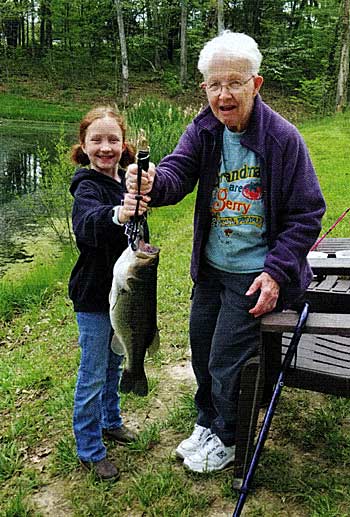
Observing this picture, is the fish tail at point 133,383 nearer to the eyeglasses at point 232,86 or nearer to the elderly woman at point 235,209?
the elderly woman at point 235,209

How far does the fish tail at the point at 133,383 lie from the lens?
273cm

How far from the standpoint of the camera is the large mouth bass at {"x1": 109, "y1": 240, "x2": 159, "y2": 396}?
230 cm

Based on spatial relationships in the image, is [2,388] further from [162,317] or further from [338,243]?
[338,243]

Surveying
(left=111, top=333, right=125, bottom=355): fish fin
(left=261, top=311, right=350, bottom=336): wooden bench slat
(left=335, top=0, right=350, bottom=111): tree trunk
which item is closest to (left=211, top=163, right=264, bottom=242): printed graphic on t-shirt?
(left=261, top=311, right=350, bottom=336): wooden bench slat

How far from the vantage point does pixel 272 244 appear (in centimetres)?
264

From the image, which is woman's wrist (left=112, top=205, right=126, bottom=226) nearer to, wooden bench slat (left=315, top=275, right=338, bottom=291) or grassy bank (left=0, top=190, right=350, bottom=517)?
grassy bank (left=0, top=190, right=350, bottom=517)

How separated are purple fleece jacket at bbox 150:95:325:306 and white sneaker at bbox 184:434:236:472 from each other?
0.83m

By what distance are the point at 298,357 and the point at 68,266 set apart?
463 cm

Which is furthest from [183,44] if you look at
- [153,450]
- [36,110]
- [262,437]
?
[262,437]

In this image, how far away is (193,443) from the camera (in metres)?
3.06

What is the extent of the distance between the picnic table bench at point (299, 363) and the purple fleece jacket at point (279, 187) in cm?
19

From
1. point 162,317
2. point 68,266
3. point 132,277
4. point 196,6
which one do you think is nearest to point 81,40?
point 196,6

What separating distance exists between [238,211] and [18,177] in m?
10.6

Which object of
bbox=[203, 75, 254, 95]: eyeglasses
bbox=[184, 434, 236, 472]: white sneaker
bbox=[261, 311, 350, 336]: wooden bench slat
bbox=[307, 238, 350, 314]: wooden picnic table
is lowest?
bbox=[184, 434, 236, 472]: white sneaker
